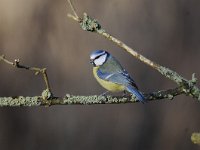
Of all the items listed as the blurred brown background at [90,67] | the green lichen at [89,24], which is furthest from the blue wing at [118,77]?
the blurred brown background at [90,67]

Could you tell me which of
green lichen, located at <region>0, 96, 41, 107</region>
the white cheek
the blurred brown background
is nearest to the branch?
green lichen, located at <region>0, 96, 41, 107</region>

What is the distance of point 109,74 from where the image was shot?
164 centimetres

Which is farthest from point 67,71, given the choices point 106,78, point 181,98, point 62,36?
point 106,78

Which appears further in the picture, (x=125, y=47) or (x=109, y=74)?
(x=109, y=74)

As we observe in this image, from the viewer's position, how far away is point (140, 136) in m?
4.10

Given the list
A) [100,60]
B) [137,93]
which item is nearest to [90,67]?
[100,60]

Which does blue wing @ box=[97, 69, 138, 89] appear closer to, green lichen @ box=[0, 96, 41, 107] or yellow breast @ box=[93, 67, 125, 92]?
yellow breast @ box=[93, 67, 125, 92]

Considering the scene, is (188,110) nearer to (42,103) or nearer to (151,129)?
(151,129)

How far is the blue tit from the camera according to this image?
1594 millimetres

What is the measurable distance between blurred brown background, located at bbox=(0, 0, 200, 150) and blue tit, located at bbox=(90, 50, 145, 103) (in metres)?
2.09

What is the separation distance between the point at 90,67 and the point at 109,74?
224cm

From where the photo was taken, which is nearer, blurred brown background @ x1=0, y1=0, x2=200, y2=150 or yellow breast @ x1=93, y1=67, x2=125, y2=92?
yellow breast @ x1=93, y1=67, x2=125, y2=92

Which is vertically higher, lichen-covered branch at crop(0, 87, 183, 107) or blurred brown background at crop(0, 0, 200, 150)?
blurred brown background at crop(0, 0, 200, 150)

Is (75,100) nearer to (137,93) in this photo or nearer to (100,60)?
(137,93)
